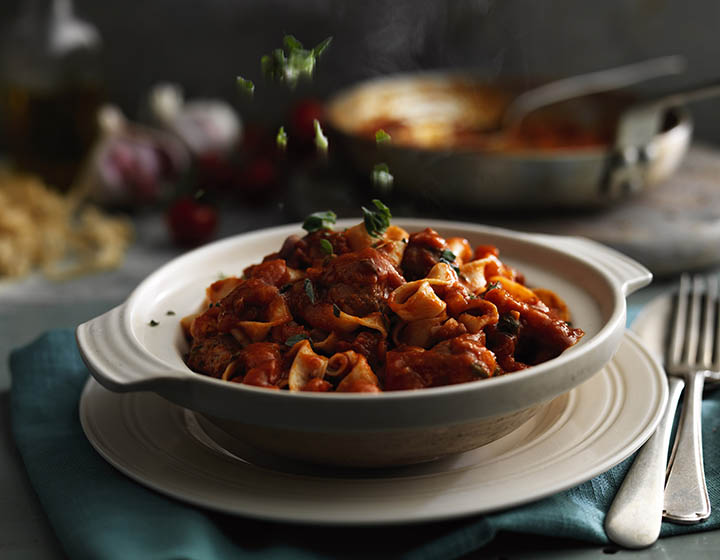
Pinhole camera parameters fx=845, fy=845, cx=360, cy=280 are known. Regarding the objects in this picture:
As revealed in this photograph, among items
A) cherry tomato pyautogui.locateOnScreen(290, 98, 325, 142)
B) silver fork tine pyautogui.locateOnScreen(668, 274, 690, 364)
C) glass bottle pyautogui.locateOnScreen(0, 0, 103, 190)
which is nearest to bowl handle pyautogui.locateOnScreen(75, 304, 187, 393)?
silver fork tine pyautogui.locateOnScreen(668, 274, 690, 364)

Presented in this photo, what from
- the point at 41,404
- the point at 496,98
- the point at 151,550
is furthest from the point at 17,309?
the point at 496,98

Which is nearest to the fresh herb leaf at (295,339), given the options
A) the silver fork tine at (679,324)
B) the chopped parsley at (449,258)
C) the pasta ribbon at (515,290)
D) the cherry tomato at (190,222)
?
the chopped parsley at (449,258)

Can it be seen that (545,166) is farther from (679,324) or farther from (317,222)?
(317,222)

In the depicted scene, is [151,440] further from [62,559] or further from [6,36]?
[6,36]

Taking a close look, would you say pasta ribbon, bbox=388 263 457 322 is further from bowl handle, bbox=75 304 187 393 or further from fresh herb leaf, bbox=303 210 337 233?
bowl handle, bbox=75 304 187 393

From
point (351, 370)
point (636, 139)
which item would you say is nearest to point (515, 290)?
point (351, 370)

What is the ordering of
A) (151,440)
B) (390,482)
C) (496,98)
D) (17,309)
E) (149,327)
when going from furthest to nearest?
(496,98)
(17,309)
(149,327)
(151,440)
(390,482)
